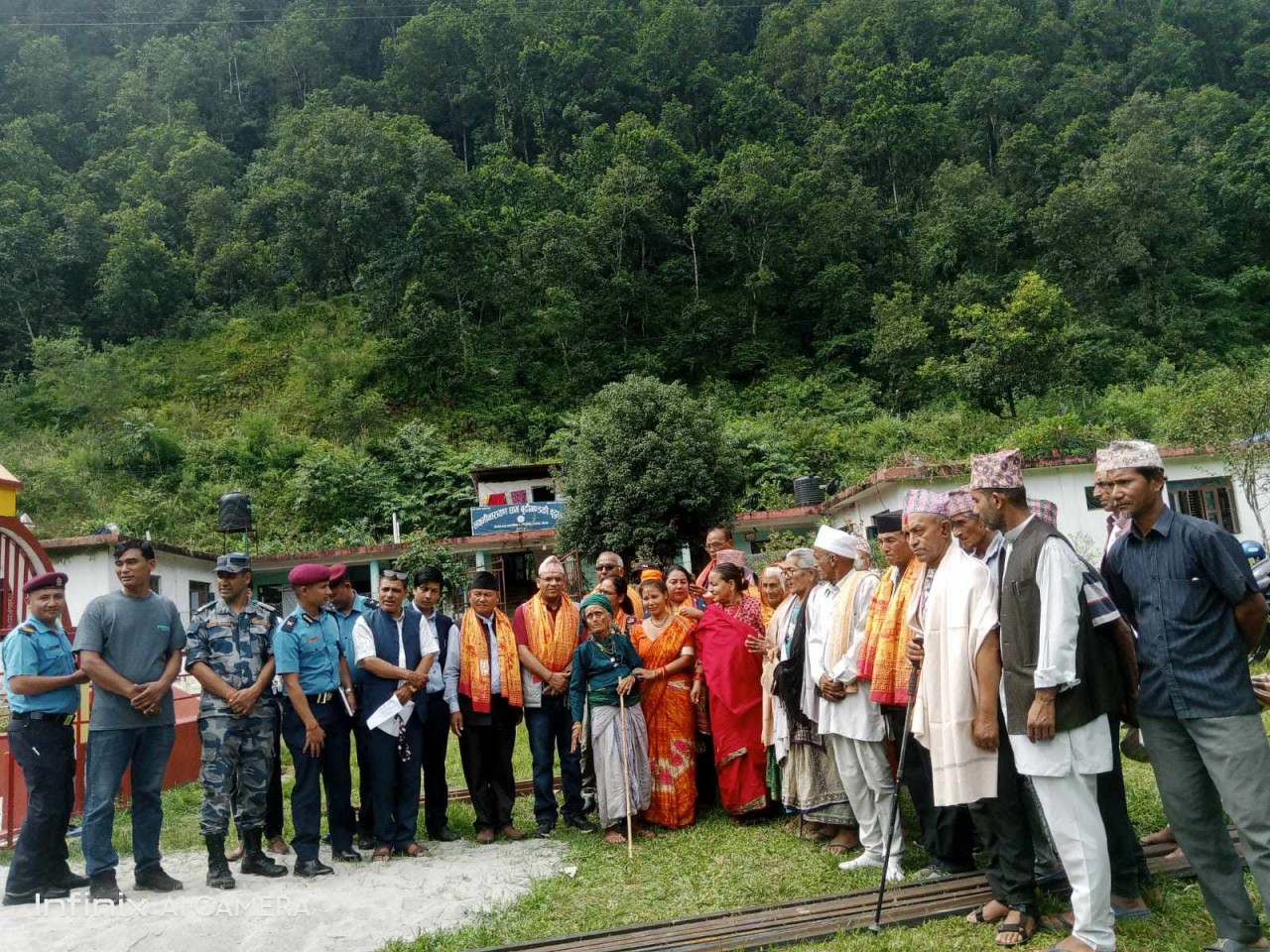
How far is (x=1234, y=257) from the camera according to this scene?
100 ft

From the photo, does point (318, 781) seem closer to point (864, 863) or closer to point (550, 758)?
point (550, 758)

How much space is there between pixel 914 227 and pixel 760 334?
7435 mm

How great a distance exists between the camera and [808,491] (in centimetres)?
1972

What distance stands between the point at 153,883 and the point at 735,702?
10.4ft

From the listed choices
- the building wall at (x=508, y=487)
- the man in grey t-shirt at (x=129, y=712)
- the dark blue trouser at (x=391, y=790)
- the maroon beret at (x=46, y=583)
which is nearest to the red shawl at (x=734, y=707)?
the dark blue trouser at (x=391, y=790)

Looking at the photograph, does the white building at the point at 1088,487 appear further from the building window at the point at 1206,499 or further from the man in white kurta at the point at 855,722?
the man in white kurta at the point at 855,722

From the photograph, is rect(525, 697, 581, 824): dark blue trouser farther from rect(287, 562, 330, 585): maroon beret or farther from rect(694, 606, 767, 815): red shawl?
rect(287, 562, 330, 585): maroon beret

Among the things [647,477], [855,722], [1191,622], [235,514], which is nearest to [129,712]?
[855,722]

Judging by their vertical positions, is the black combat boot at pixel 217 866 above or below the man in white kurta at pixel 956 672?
below

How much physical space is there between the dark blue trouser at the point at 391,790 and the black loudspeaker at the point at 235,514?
39.0 ft

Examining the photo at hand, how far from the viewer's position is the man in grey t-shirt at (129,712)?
4016 mm

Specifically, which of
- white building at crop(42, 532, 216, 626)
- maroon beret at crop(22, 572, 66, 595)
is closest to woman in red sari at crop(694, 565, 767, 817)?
maroon beret at crop(22, 572, 66, 595)

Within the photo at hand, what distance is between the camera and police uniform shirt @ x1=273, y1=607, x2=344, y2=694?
4488 mm

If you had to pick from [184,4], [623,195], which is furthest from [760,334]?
[184,4]
